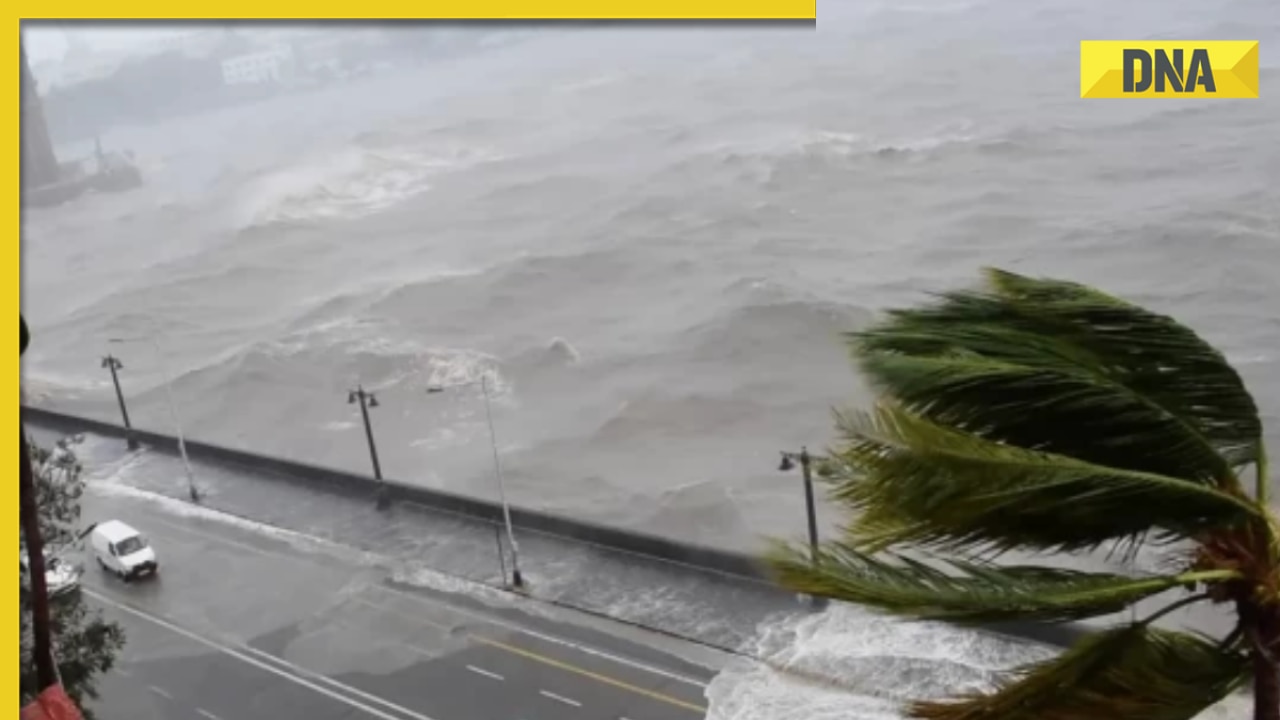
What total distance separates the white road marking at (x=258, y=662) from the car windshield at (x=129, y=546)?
3.12ft

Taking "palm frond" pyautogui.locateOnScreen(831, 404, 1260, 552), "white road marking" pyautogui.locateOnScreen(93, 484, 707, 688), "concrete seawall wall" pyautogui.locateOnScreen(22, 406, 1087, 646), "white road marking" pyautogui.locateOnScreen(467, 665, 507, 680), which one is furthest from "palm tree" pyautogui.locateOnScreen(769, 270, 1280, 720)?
"white road marking" pyautogui.locateOnScreen(467, 665, 507, 680)

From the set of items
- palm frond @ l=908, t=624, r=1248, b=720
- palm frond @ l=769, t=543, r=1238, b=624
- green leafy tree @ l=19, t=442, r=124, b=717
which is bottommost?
green leafy tree @ l=19, t=442, r=124, b=717

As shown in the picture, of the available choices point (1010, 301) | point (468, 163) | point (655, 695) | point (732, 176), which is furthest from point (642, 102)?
point (1010, 301)

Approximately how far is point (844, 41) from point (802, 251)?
80.9 m

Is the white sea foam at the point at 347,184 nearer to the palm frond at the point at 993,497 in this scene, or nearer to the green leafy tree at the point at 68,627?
the green leafy tree at the point at 68,627

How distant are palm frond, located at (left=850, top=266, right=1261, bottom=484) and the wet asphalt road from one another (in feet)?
49.8

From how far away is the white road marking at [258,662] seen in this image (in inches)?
880

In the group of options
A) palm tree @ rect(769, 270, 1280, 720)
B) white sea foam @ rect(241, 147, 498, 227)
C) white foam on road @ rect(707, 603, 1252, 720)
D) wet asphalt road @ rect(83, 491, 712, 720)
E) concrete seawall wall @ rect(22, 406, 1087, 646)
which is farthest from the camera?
white sea foam @ rect(241, 147, 498, 227)

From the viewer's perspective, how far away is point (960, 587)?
621cm

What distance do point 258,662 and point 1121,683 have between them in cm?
2099

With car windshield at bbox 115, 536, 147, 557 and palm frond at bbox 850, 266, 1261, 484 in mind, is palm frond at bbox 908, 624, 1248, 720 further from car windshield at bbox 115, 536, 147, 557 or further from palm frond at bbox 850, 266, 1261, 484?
car windshield at bbox 115, 536, 147, 557

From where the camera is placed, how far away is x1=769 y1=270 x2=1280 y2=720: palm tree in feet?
19.2

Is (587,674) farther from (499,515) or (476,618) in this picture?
(499,515)

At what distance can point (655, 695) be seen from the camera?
21.6 m
